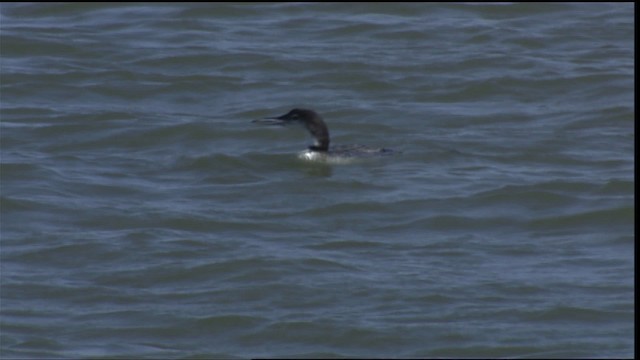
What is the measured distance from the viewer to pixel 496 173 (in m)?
13.4

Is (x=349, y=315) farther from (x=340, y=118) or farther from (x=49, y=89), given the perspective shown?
(x=49, y=89)

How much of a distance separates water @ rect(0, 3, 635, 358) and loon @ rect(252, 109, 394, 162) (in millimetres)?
103

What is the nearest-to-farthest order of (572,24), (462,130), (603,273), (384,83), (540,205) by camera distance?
(603,273)
(540,205)
(462,130)
(384,83)
(572,24)

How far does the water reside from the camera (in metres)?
9.83

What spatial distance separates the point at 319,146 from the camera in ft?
45.5

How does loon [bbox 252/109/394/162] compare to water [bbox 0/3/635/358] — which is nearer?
water [bbox 0/3/635/358]

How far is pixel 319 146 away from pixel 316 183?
708 mm

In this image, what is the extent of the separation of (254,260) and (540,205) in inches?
91.5

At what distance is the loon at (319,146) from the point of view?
13.7 m

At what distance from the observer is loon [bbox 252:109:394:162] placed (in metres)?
13.7

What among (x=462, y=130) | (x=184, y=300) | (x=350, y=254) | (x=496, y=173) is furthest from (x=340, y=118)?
(x=184, y=300)

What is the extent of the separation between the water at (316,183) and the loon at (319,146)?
0.34 ft

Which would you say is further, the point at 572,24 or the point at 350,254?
the point at 572,24

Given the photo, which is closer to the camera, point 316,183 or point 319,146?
point 316,183
